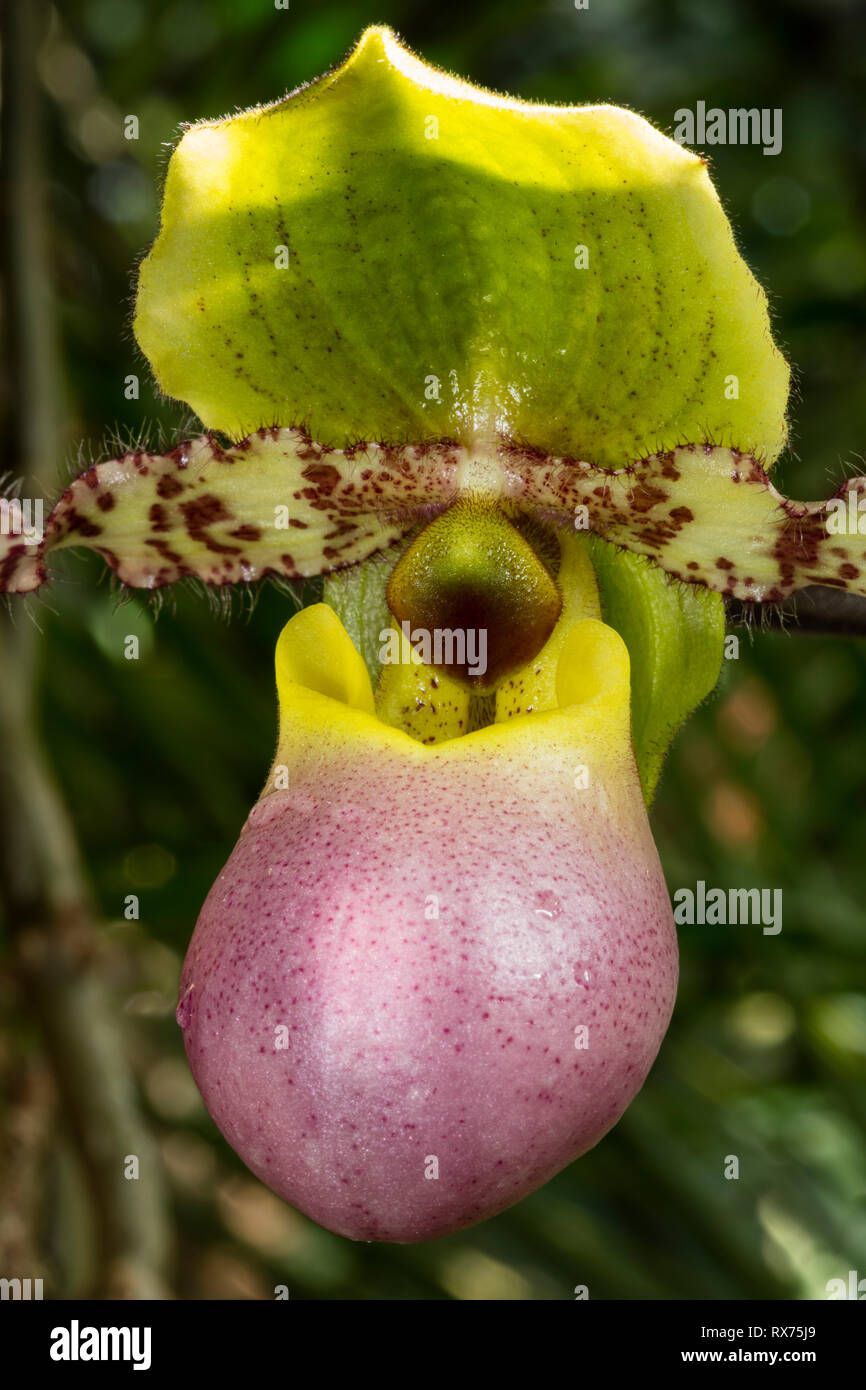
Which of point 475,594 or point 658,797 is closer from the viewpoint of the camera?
point 475,594

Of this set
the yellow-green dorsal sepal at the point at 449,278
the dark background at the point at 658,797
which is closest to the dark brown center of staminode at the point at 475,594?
the yellow-green dorsal sepal at the point at 449,278

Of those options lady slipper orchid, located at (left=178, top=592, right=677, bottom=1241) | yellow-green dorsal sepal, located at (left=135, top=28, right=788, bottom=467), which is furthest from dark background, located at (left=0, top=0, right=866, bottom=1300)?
lady slipper orchid, located at (left=178, top=592, right=677, bottom=1241)

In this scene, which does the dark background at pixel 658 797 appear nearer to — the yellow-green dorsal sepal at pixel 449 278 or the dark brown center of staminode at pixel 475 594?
the yellow-green dorsal sepal at pixel 449 278

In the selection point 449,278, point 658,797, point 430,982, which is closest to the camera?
point 430,982

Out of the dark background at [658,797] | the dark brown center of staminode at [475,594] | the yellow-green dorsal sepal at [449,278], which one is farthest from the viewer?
the dark background at [658,797]

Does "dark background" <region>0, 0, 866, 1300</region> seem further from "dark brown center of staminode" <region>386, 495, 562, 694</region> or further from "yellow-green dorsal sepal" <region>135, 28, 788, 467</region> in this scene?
"dark brown center of staminode" <region>386, 495, 562, 694</region>

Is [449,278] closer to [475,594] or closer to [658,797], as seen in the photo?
[475,594]

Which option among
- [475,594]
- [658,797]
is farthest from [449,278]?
[658,797]
